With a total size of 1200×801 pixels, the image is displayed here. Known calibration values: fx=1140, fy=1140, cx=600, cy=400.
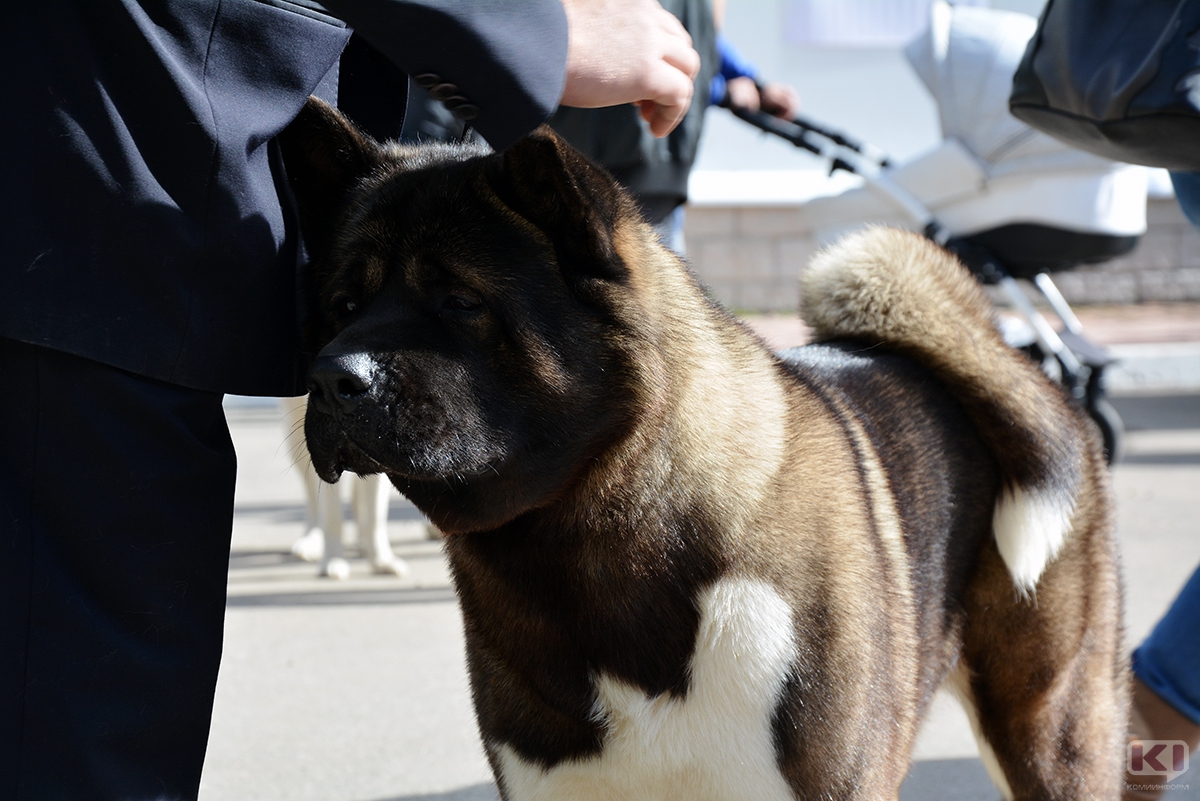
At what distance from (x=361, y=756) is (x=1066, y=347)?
3.87 meters

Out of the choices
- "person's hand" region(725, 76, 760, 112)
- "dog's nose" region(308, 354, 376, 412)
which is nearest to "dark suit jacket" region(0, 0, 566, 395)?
"dog's nose" region(308, 354, 376, 412)

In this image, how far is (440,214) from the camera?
5.71 feet

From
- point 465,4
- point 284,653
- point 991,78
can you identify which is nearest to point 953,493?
point 465,4

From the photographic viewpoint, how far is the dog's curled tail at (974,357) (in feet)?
7.31

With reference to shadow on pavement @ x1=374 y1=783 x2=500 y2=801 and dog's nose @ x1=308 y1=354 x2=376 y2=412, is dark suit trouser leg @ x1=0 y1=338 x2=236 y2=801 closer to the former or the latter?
dog's nose @ x1=308 y1=354 x2=376 y2=412

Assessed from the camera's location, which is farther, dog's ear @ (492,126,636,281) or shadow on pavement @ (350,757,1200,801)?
shadow on pavement @ (350,757,1200,801)

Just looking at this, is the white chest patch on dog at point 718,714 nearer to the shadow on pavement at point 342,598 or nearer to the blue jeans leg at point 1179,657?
the blue jeans leg at point 1179,657

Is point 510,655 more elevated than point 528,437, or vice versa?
point 528,437

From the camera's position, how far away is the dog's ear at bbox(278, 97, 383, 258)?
67.7 inches

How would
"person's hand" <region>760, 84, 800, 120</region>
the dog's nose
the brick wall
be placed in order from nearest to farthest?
the dog's nose, "person's hand" <region>760, 84, 800, 120</region>, the brick wall

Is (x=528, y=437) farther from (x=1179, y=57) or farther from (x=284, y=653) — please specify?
(x=284, y=653)

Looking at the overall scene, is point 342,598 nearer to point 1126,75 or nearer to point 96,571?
point 96,571

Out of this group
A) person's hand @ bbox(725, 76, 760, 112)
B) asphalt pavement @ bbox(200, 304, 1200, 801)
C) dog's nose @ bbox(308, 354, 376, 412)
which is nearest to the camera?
dog's nose @ bbox(308, 354, 376, 412)

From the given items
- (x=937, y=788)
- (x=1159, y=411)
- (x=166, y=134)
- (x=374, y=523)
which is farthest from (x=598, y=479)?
(x=1159, y=411)
